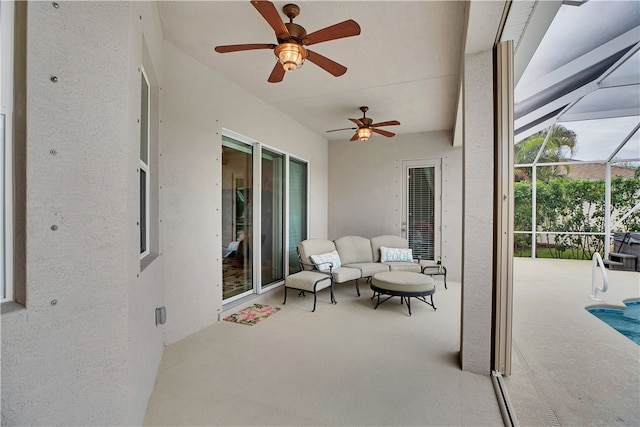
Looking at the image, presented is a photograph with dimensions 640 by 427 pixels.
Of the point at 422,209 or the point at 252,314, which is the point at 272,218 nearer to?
the point at 252,314

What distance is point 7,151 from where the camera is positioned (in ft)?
3.60

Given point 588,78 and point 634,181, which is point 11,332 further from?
point 588,78

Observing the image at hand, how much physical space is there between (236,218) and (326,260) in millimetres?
1602

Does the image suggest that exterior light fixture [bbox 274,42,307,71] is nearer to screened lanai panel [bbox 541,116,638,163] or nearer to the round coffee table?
the round coffee table

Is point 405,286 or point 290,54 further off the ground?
point 290,54

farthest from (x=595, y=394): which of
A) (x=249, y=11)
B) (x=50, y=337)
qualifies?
(x=249, y=11)

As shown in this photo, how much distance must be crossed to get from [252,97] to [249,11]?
70.5 inches

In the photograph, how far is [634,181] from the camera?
2.65m

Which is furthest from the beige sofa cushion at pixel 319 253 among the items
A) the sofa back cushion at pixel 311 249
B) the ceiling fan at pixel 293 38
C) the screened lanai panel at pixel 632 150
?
the screened lanai panel at pixel 632 150

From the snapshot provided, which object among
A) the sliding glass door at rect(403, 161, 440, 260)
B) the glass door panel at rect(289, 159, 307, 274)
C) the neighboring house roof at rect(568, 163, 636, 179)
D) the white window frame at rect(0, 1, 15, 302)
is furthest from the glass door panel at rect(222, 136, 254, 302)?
the neighboring house roof at rect(568, 163, 636, 179)

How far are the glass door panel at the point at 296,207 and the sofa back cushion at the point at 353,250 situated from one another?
0.75 m

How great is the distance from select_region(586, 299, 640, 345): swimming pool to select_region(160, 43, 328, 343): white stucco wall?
4.84 m

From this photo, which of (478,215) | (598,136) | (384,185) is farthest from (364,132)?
(598,136)

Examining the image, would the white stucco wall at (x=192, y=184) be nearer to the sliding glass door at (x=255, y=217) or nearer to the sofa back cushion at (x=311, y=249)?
the sliding glass door at (x=255, y=217)
